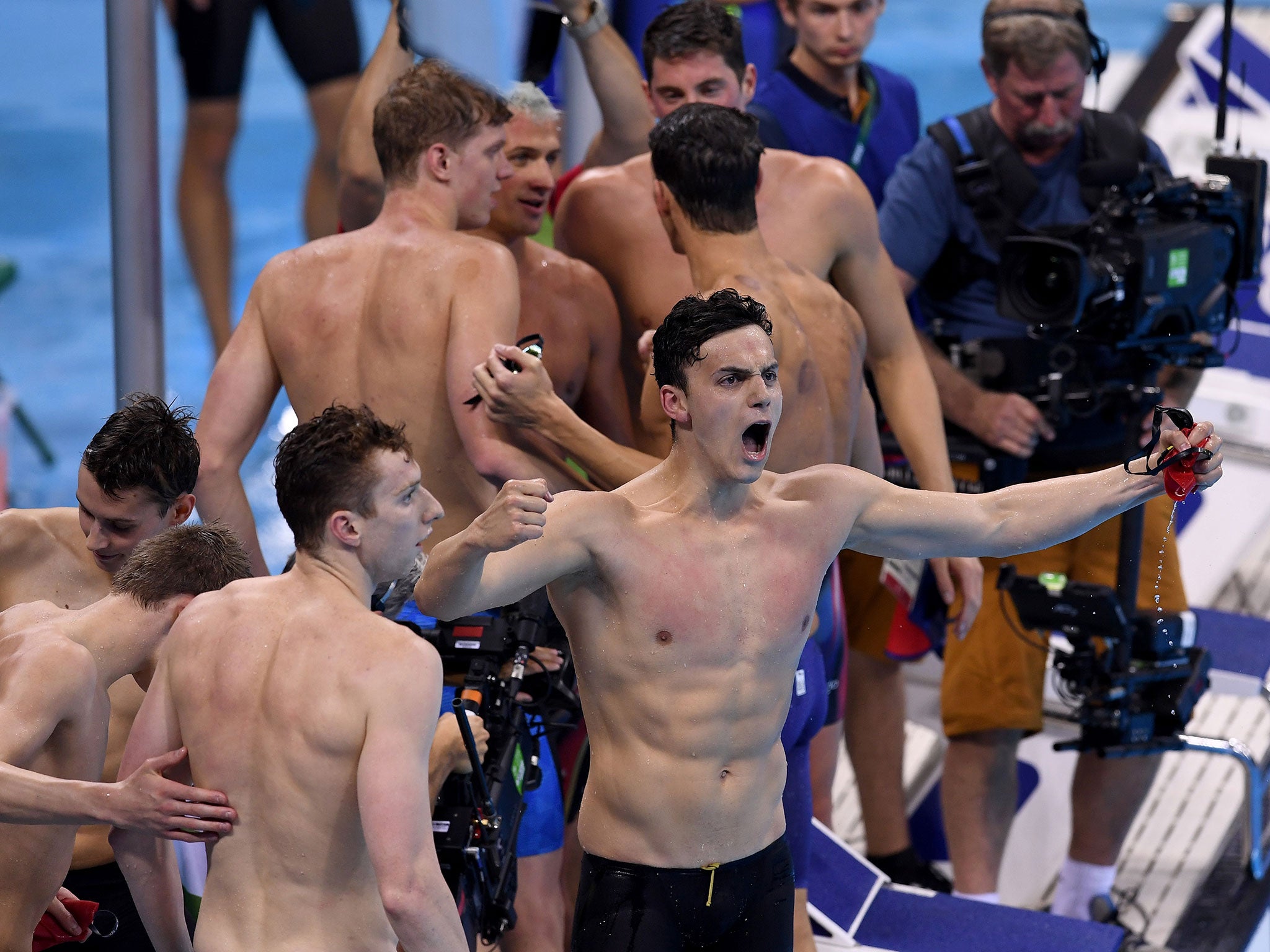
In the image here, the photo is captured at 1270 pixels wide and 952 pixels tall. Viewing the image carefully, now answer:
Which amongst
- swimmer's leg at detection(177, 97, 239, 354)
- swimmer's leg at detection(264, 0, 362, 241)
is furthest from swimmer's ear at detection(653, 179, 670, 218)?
swimmer's leg at detection(177, 97, 239, 354)

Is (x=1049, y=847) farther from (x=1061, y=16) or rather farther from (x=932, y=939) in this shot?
(x=1061, y=16)

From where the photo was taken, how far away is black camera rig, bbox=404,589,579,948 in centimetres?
318

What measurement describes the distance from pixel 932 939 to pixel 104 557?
230 centimetres

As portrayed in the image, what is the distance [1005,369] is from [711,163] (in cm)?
164

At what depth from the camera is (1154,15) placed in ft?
73.3

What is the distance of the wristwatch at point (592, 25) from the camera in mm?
4488

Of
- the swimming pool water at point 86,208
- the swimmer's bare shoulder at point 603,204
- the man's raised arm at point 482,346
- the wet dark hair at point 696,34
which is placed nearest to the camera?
the man's raised arm at point 482,346

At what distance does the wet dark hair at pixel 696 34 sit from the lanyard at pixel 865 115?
0.87m

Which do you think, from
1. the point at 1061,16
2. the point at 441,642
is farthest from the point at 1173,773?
the point at 441,642

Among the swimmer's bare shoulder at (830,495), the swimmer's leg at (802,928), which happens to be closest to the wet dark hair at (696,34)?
the swimmer's bare shoulder at (830,495)

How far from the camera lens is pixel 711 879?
2861mm

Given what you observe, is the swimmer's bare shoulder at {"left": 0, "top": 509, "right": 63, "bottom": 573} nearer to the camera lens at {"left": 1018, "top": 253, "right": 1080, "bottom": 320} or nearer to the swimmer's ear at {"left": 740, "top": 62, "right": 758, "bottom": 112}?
the swimmer's ear at {"left": 740, "top": 62, "right": 758, "bottom": 112}

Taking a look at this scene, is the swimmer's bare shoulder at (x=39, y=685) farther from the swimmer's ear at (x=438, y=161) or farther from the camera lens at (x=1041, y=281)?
the camera lens at (x=1041, y=281)

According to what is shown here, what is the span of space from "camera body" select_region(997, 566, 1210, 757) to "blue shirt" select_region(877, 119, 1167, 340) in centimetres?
79
